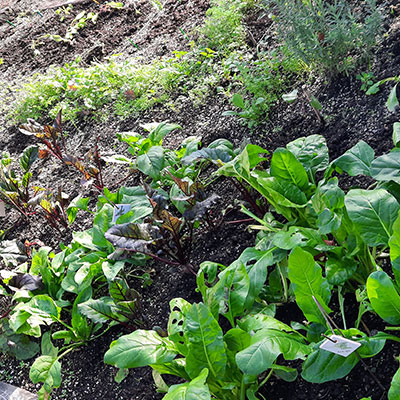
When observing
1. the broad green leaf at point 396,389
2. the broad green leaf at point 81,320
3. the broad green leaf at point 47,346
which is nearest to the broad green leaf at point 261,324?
the broad green leaf at point 396,389

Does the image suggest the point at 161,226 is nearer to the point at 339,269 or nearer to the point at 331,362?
the point at 339,269

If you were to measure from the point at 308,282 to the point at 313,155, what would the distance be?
2.65ft

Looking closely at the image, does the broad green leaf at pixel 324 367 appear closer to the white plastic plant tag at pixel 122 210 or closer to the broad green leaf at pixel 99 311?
the broad green leaf at pixel 99 311

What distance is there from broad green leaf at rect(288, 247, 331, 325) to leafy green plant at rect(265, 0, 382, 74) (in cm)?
160

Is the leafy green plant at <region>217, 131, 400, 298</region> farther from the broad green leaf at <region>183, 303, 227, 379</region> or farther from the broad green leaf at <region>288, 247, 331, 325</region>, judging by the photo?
the broad green leaf at <region>183, 303, 227, 379</region>

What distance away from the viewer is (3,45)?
→ 23.2 feet

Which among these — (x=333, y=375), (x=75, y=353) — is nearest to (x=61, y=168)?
(x=75, y=353)

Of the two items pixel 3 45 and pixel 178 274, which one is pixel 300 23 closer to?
pixel 178 274

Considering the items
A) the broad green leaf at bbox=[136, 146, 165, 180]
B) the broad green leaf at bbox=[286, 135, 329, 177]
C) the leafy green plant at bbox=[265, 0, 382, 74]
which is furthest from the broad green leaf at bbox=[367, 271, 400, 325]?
the leafy green plant at bbox=[265, 0, 382, 74]

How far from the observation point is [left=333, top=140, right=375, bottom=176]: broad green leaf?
2.13 m

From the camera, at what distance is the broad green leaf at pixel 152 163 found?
2814mm

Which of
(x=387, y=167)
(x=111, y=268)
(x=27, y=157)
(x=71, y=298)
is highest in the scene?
(x=27, y=157)

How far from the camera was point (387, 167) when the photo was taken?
6.37 ft

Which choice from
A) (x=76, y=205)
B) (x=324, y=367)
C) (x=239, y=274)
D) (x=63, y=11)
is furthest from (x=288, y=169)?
(x=63, y=11)
